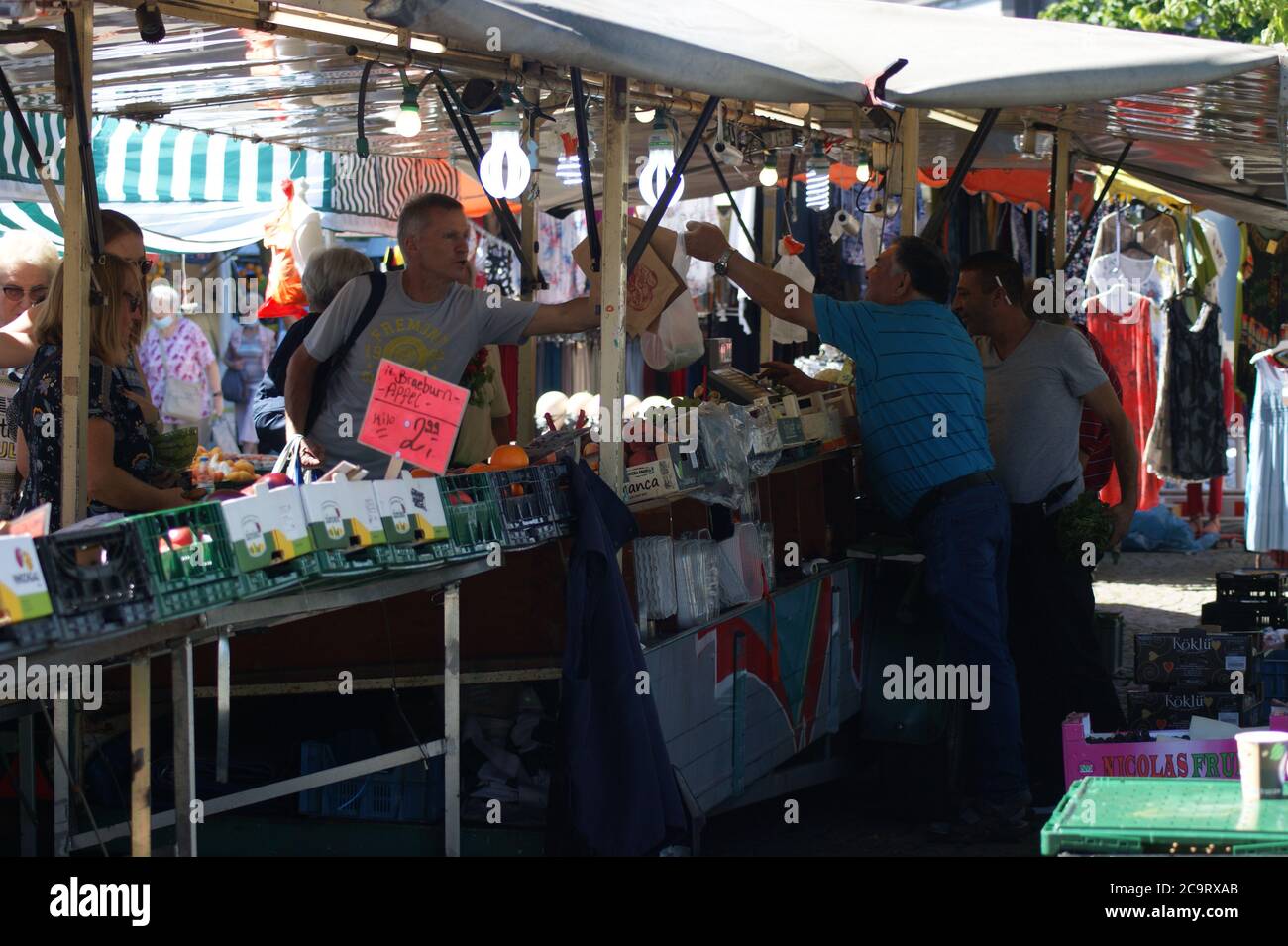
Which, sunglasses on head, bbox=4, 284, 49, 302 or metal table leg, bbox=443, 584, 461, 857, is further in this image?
sunglasses on head, bbox=4, 284, 49, 302

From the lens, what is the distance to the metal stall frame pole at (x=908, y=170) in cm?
658

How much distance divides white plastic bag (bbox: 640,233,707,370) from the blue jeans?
1.10 meters

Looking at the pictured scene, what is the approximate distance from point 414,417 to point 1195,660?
3494 mm

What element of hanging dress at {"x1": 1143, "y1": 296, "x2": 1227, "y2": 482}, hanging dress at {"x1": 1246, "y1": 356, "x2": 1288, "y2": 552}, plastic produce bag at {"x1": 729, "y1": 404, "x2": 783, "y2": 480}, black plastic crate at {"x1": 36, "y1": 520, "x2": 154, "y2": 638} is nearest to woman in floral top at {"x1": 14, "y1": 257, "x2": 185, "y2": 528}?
black plastic crate at {"x1": 36, "y1": 520, "x2": 154, "y2": 638}

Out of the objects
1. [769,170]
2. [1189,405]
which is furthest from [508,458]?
[1189,405]

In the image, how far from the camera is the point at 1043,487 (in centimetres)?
623

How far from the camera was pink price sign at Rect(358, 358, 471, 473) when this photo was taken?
3.86 m

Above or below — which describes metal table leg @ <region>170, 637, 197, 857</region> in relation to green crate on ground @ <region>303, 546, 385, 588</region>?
below

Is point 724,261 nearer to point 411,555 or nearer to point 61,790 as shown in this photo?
point 411,555

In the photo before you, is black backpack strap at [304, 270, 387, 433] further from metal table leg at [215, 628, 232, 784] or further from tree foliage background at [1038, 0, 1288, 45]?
tree foliage background at [1038, 0, 1288, 45]

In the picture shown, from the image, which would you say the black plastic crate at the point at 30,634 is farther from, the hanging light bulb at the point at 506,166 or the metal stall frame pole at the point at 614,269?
the hanging light bulb at the point at 506,166

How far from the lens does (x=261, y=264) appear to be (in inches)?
484

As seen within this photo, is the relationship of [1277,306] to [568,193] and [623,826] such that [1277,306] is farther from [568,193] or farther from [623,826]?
[623,826]

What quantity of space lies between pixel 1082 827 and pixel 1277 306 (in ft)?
30.6
